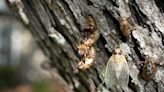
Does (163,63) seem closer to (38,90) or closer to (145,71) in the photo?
(145,71)

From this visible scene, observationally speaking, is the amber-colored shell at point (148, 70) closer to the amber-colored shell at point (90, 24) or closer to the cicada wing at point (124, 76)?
the cicada wing at point (124, 76)

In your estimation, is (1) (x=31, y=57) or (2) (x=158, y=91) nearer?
(2) (x=158, y=91)

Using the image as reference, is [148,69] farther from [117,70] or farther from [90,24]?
[90,24]

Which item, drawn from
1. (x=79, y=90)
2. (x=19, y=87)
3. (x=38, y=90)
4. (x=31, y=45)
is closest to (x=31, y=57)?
(x=31, y=45)

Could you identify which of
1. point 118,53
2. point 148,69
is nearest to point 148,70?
point 148,69

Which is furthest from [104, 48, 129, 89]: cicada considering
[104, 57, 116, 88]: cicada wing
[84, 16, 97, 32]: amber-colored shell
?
[84, 16, 97, 32]: amber-colored shell

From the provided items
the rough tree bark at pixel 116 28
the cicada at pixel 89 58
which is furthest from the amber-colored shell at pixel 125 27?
the cicada at pixel 89 58
